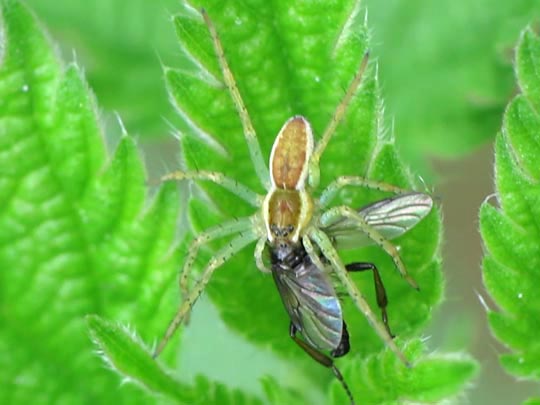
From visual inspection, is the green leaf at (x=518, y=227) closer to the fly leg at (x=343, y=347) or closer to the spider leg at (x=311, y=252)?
the fly leg at (x=343, y=347)

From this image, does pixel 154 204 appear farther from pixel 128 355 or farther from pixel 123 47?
pixel 123 47

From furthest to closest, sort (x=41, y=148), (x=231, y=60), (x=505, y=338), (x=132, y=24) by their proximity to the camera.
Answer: (x=132, y=24)
(x=41, y=148)
(x=231, y=60)
(x=505, y=338)

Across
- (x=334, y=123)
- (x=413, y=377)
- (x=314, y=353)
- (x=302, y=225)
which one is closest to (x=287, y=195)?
(x=302, y=225)

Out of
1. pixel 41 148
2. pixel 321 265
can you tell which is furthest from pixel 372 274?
pixel 41 148

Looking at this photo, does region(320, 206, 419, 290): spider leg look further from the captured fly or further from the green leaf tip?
the green leaf tip

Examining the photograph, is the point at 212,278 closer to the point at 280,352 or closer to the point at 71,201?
the point at 280,352

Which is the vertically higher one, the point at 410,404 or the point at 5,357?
the point at 5,357
